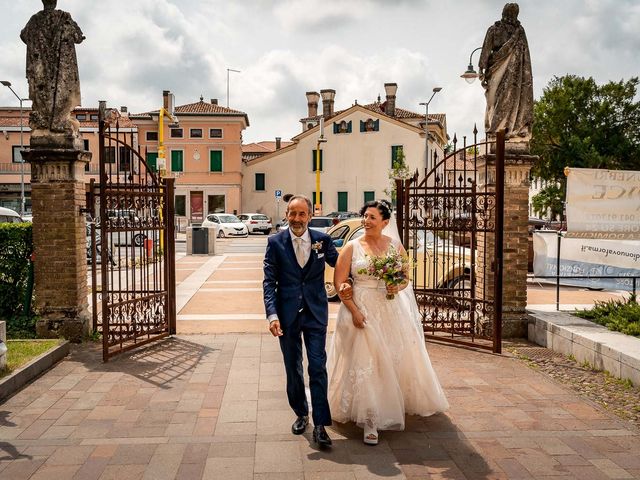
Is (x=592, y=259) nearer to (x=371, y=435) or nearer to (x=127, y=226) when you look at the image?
(x=371, y=435)

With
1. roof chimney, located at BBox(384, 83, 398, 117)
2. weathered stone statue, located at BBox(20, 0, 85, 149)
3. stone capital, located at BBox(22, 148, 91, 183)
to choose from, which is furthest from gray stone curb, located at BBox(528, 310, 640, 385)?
roof chimney, located at BBox(384, 83, 398, 117)

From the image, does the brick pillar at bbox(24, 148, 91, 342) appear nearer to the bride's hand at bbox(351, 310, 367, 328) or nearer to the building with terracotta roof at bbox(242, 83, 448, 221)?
the bride's hand at bbox(351, 310, 367, 328)

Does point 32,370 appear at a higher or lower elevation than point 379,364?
lower

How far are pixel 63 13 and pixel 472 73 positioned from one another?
54.4 ft

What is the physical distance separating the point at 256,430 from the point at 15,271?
526 centimetres

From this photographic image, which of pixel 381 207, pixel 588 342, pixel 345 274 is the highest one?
pixel 381 207

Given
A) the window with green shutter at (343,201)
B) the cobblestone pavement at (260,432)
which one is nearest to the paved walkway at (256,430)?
the cobblestone pavement at (260,432)

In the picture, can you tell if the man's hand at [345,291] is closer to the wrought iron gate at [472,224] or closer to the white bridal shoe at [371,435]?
the white bridal shoe at [371,435]

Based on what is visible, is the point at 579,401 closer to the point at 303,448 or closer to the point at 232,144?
the point at 303,448

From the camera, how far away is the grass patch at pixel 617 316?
710cm

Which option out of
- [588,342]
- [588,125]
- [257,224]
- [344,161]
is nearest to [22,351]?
[588,342]

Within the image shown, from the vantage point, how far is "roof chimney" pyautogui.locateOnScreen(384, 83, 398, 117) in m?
50.1

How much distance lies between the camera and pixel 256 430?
15.8ft

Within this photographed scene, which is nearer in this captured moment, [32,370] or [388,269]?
[388,269]
